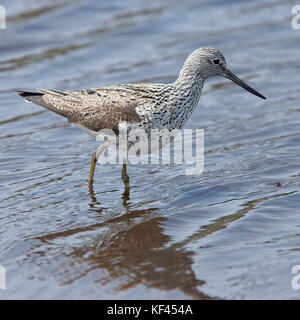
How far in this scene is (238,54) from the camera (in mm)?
14250

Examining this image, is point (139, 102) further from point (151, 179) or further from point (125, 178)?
point (151, 179)

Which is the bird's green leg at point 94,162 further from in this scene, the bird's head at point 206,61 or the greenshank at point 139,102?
the bird's head at point 206,61

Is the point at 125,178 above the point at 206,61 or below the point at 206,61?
below

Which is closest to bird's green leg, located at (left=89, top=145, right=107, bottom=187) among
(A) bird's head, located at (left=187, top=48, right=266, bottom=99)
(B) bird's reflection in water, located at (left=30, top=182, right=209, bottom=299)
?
(B) bird's reflection in water, located at (left=30, top=182, right=209, bottom=299)

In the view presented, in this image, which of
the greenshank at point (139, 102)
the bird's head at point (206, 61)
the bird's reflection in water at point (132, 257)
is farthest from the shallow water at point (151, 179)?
the bird's head at point (206, 61)

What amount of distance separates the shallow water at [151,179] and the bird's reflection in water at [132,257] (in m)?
0.02

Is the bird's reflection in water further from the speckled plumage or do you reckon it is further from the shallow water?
the speckled plumage

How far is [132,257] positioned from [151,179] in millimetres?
2260

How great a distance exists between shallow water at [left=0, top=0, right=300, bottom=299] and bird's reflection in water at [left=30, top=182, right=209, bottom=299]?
0.06 feet

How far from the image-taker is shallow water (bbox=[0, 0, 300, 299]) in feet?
22.0

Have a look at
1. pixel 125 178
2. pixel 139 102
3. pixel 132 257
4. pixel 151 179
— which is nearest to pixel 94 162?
pixel 125 178

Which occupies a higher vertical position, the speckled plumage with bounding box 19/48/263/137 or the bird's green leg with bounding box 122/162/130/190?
the speckled plumage with bounding box 19/48/263/137

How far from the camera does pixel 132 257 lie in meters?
7.07

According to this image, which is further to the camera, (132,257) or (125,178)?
(125,178)
